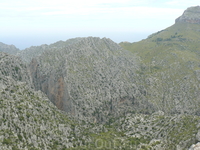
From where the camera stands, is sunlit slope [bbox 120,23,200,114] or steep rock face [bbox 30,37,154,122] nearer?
steep rock face [bbox 30,37,154,122]

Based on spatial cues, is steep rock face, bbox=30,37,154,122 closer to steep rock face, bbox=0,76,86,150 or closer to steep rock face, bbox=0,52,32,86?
steep rock face, bbox=0,52,32,86

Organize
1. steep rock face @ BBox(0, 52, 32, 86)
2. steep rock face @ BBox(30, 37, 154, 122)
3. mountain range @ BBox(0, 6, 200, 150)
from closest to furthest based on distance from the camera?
1. mountain range @ BBox(0, 6, 200, 150)
2. steep rock face @ BBox(0, 52, 32, 86)
3. steep rock face @ BBox(30, 37, 154, 122)

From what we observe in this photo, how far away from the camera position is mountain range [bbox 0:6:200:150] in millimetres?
67062

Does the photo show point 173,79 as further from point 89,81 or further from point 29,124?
point 29,124

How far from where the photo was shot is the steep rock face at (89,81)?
113 m

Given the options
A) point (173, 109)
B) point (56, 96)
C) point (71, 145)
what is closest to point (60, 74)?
point (56, 96)

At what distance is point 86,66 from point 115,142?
6759cm

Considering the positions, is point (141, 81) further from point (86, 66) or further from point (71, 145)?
point (71, 145)

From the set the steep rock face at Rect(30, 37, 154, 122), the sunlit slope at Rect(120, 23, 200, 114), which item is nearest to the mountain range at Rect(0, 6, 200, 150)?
the steep rock face at Rect(30, 37, 154, 122)

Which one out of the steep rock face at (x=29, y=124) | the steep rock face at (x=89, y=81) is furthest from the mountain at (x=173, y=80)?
the steep rock face at (x=29, y=124)

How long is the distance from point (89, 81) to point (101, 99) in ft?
48.9

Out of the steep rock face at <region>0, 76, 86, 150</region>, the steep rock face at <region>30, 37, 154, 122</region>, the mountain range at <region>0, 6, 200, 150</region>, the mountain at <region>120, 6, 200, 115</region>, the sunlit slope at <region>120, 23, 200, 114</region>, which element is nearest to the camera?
the steep rock face at <region>0, 76, 86, 150</region>

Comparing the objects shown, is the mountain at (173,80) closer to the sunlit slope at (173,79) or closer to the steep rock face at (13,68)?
the sunlit slope at (173,79)

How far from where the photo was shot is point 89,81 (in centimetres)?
12338
